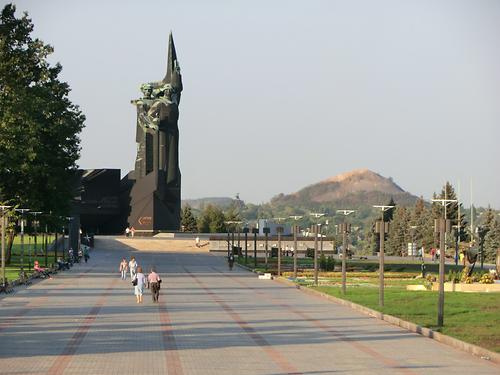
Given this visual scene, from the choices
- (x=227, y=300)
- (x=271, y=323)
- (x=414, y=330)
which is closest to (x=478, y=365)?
(x=414, y=330)

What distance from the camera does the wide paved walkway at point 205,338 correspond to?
63.0 feet

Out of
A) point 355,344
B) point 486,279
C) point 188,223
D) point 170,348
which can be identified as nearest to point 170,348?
point 170,348

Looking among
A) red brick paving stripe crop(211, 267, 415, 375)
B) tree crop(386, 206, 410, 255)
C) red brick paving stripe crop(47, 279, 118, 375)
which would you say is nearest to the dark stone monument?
tree crop(386, 206, 410, 255)

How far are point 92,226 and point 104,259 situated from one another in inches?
2129

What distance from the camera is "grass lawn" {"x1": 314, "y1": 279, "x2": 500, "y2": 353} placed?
79.9 ft

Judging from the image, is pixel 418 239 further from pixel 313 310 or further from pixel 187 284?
pixel 313 310

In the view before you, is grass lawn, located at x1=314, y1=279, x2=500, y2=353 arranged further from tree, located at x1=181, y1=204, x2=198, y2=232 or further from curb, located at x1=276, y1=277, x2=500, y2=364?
tree, located at x1=181, y1=204, x2=198, y2=232

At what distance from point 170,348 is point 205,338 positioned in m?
2.25

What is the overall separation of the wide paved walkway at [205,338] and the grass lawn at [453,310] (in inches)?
34.5

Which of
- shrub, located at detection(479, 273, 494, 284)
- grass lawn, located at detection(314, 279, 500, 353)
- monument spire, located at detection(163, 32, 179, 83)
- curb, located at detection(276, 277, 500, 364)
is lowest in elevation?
curb, located at detection(276, 277, 500, 364)

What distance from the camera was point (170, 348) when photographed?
2203 centimetres

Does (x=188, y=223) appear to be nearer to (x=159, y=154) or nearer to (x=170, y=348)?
(x=159, y=154)

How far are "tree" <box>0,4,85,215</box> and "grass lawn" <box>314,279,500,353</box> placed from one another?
83.2ft

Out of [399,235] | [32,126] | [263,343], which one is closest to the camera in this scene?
[263,343]
